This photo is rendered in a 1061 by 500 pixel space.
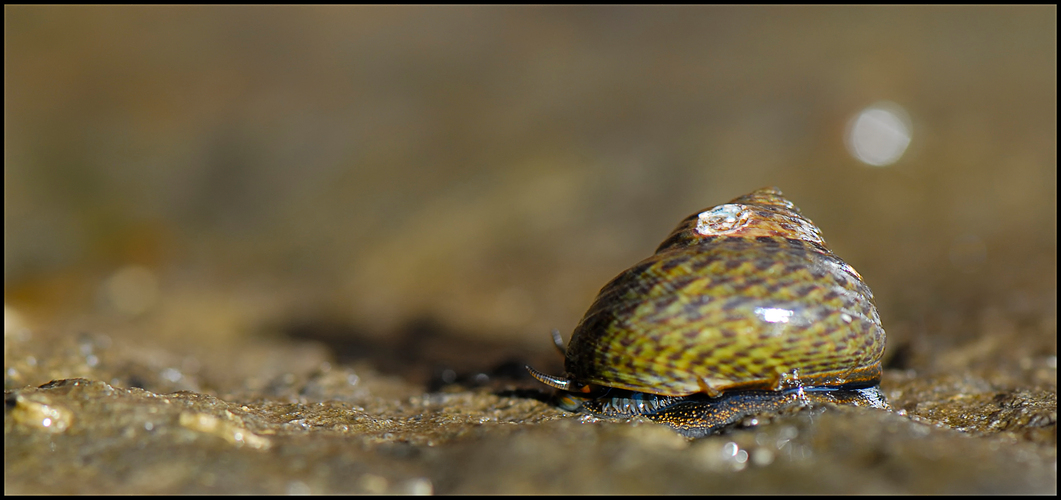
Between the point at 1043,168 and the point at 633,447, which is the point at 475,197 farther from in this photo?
the point at 1043,168

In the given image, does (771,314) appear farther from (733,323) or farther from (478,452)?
(478,452)

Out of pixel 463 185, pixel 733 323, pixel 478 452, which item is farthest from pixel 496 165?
pixel 478 452

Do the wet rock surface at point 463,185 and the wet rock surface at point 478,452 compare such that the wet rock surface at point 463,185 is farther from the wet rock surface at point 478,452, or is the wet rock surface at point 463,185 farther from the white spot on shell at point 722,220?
the white spot on shell at point 722,220

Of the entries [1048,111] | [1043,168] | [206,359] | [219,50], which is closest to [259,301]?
[206,359]

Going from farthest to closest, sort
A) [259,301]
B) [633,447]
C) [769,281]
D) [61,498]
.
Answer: [259,301]
[769,281]
[633,447]
[61,498]

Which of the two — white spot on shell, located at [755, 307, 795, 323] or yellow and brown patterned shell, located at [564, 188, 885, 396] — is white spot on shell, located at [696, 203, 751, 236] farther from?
white spot on shell, located at [755, 307, 795, 323]

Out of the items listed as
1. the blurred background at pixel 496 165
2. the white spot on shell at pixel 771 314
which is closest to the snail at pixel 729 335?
the white spot on shell at pixel 771 314
